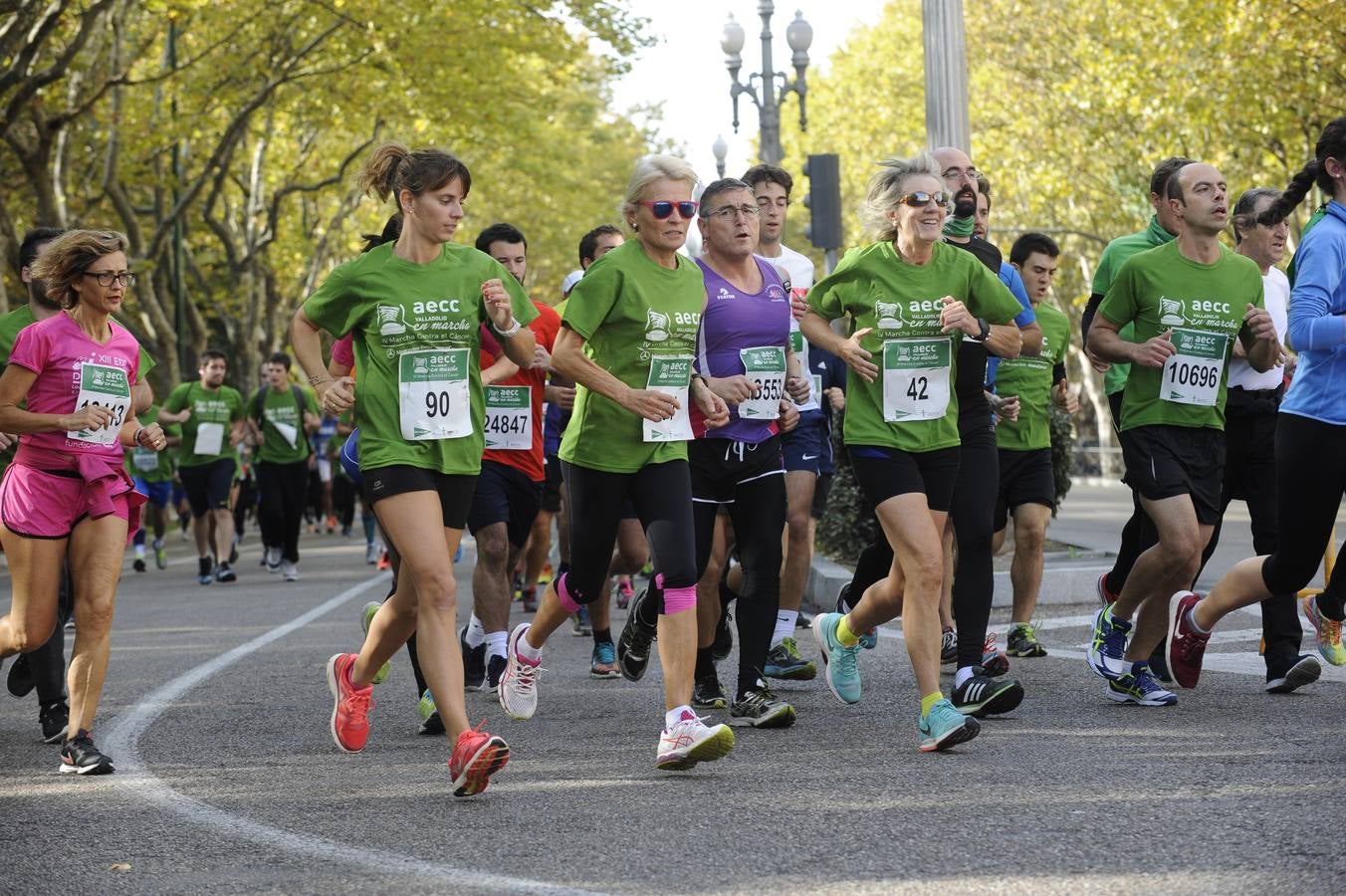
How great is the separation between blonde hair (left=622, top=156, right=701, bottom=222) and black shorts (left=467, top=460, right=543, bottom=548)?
1998 millimetres

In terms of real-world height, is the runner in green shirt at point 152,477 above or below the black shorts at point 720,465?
below

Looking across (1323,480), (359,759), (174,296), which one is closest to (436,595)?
(359,759)

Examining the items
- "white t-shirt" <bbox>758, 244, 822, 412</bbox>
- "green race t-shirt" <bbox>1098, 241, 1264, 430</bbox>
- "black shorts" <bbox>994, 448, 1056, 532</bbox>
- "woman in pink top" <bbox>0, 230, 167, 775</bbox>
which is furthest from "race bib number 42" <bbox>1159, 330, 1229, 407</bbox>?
"woman in pink top" <bbox>0, 230, 167, 775</bbox>

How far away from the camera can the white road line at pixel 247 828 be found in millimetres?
5062

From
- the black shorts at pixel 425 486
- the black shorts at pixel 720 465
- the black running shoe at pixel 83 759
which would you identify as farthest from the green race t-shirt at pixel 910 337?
the black running shoe at pixel 83 759

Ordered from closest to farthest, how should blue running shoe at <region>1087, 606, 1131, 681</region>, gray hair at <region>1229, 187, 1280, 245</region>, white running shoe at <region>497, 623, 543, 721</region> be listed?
1. white running shoe at <region>497, 623, 543, 721</region>
2. blue running shoe at <region>1087, 606, 1131, 681</region>
3. gray hair at <region>1229, 187, 1280, 245</region>

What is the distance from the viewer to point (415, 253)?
21.5 ft

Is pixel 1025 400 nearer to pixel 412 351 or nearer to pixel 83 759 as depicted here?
pixel 412 351

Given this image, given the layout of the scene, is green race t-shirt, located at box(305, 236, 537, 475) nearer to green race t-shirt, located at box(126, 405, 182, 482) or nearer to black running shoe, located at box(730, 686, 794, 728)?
black running shoe, located at box(730, 686, 794, 728)

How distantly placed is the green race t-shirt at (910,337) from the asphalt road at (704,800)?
108cm

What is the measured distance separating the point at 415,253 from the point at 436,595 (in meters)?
1.08

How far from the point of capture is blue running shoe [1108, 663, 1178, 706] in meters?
7.75

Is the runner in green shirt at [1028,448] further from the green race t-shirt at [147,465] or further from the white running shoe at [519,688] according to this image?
the green race t-shirt at [147,465]

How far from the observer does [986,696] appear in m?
7.38
